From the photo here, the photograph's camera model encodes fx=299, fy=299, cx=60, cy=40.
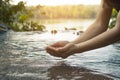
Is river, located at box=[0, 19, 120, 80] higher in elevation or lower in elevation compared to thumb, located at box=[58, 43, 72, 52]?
lower

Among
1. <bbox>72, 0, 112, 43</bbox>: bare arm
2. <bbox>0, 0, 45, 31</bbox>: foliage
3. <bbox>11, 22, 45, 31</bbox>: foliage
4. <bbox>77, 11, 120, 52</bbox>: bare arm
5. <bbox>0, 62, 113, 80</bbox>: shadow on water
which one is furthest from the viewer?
<bbox>11, 22, 45, 31</bbox>: foliage

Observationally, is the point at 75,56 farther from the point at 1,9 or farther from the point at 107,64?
the point at 1,9

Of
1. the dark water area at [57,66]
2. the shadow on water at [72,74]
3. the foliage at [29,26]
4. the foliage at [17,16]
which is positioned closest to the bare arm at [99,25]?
the dark water area at [57,66]

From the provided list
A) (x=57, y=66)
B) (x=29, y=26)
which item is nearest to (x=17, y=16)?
(x=29, y=26)

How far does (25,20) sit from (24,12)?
0.44 meters

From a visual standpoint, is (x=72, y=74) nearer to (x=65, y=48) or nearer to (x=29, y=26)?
(x=65, y=48)

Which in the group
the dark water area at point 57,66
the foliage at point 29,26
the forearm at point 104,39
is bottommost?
the foliage at point 29,26

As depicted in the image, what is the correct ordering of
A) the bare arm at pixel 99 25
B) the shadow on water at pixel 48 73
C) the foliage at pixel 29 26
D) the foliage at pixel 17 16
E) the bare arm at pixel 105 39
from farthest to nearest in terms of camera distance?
the foliage at pixel 29 26 < the foliage at pixel 17 16 < the bare arm at pixel 99 25 < the bare arm at pixel 105 39 < the shadow on water at pixel 48 73

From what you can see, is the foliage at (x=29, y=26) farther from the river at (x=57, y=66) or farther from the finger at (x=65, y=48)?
the finger at (x=65, y=48)

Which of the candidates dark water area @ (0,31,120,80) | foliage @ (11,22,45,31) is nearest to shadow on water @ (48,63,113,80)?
dark water area @ (0,31,120,80)

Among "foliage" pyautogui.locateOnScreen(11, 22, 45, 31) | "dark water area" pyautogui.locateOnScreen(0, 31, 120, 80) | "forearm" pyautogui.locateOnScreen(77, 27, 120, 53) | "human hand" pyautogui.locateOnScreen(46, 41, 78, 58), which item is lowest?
"foliage" pyautogui.locateOnScreen(11, 22, 45, 31)

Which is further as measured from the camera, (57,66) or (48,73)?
Result: (57,66)

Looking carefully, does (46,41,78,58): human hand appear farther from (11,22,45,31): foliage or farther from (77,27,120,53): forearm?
(11,22,45,31): foliage

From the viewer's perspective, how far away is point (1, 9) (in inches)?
266
